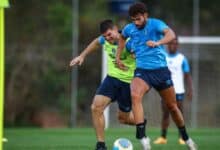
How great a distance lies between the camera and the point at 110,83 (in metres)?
13.8

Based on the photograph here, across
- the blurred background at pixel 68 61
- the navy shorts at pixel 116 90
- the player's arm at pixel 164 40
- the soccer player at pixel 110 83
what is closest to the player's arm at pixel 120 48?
the soccer player at pixel 110 83

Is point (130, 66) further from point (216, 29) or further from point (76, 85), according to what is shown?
point (216, 29)

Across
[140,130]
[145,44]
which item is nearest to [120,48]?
[145,44]

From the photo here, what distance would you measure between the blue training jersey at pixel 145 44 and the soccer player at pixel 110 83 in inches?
26.0

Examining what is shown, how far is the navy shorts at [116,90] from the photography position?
1374cm

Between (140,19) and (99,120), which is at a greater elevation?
(140,19)

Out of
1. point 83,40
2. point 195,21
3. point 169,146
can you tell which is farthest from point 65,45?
point 169,146

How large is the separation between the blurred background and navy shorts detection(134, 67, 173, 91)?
601 inches

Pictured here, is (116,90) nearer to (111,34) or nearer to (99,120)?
(99,120)

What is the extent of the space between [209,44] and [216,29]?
291 centimetres

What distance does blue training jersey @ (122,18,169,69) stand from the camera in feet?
41.6

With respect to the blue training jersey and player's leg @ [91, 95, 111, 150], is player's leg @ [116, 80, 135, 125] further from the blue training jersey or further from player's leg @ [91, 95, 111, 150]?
the blue training jersey

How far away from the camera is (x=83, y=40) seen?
101ft

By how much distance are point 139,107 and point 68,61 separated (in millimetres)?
17654
